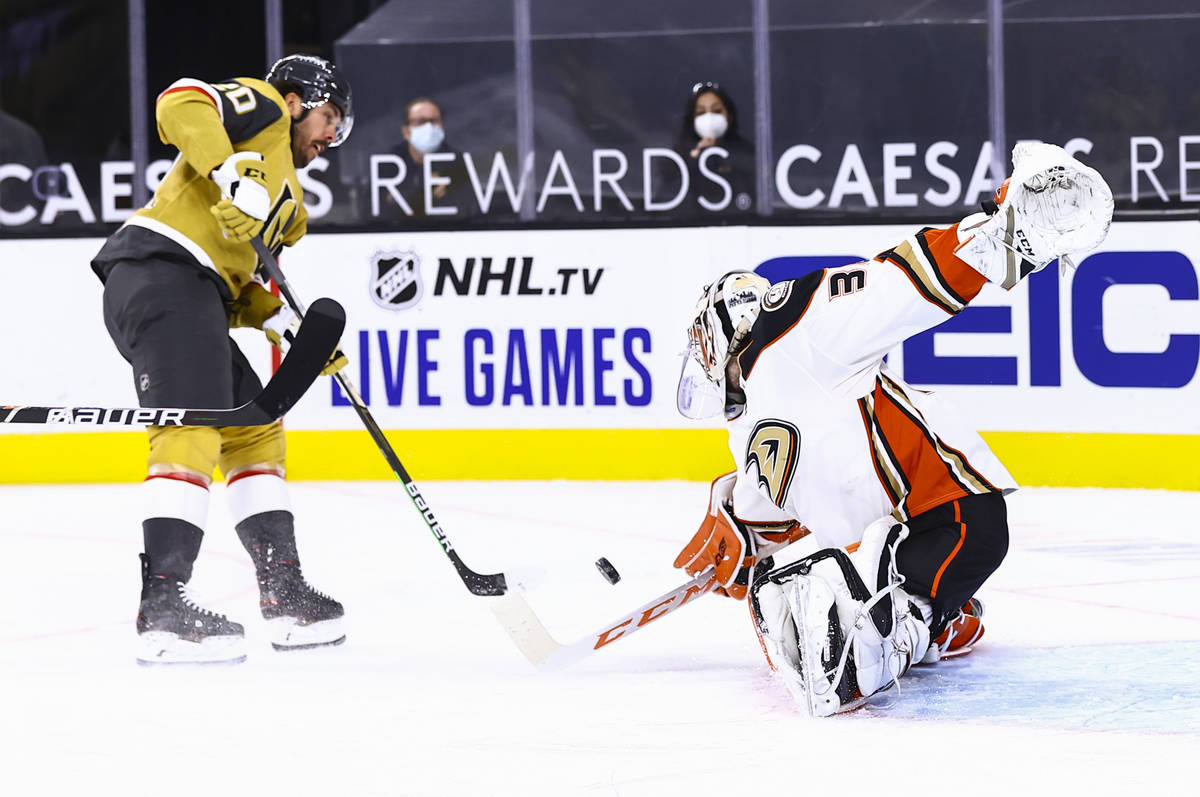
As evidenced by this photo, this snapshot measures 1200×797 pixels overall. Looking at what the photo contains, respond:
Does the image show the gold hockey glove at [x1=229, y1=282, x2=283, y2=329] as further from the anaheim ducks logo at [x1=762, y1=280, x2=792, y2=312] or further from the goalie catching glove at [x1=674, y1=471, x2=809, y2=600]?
the anaheim ducks logo at [x1=762, y1=280, x2=792, y2=312]

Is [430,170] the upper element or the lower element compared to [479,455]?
upper

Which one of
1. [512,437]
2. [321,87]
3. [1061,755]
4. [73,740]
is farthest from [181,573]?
[512,437]

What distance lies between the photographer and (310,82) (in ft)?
9.45

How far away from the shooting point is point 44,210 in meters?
5.20

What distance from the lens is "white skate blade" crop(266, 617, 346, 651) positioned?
2.73 metres

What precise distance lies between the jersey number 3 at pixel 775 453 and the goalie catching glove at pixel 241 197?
90 cm

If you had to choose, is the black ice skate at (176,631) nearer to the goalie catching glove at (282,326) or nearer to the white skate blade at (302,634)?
the white skate blade at (302,634)

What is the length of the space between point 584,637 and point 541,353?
2.40 metres

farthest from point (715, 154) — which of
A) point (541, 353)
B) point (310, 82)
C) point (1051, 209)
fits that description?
point (1051, 209)

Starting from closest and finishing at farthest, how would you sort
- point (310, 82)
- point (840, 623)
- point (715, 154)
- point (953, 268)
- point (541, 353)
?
1. point (953, 268)
2. point (840, 623)
3. point (310, 82)
4. point (541, 353)
5. point (715, 154)

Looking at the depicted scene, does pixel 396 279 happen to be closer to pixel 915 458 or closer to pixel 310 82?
pixel 310 82

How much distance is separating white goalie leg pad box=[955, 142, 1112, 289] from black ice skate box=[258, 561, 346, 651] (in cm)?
134

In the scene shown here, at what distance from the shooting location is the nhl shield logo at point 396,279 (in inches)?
194

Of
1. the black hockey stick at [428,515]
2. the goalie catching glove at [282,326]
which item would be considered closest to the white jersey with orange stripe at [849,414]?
the black hockey stick at [428,515]
